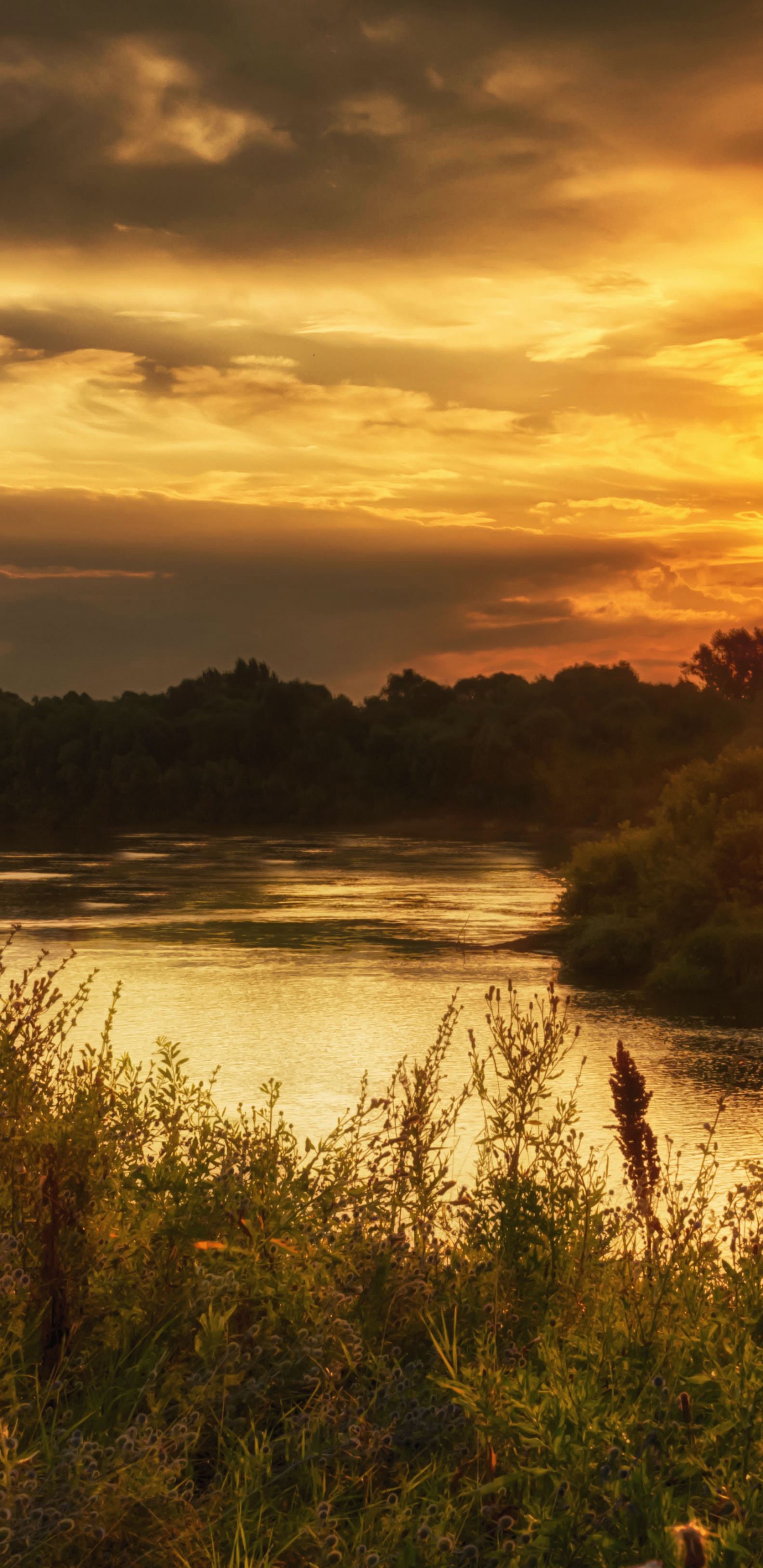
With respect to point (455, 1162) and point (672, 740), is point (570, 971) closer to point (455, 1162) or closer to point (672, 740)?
point (455, 1162)

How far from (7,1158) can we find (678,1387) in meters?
3.36

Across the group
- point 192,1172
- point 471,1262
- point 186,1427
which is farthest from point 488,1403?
point 192,1172

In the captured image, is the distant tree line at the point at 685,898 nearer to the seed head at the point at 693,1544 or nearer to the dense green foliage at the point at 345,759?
the seed head at the point at 693,1544

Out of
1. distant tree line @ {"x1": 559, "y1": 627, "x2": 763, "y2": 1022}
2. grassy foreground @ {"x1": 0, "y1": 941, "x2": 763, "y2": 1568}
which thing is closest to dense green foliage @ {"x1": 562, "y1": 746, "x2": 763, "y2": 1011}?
distant tree line @ {"x1": 559, "y1": 627, "x2": 763, "y2": 1022}

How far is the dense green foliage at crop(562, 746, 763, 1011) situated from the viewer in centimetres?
2995

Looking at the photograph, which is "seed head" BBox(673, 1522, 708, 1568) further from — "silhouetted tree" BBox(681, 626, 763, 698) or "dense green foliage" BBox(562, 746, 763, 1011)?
"silhouetted tree" BBox(681, 626, 763, 698)

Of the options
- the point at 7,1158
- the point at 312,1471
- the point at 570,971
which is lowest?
the point at 570,971

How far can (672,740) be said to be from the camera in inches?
4321

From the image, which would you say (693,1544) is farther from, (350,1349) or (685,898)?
(685,898)

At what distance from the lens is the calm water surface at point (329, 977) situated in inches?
757

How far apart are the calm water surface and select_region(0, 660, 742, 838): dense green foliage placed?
4521 centimetres

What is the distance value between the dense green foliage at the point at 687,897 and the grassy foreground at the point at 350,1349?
2220 centimetres

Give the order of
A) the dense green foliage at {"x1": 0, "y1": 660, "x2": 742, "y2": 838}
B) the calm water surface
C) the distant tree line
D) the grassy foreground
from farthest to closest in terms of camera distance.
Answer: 1. the dense green foliage at {"x1": 0, "y1": 660, "x2": 742, "y2": 838}
2. the distant tree line
3. the calm water surface
4. the grassy foreground

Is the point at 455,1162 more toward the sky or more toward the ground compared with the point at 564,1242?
more toward the ground
